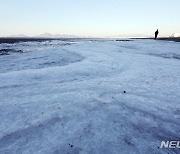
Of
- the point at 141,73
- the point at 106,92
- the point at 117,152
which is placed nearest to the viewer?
the point at 117,152

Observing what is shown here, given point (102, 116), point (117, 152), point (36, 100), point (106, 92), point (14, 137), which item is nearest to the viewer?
point (117, 152)

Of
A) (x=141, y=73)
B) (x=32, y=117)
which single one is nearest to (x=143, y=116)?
(x=32, y=117)

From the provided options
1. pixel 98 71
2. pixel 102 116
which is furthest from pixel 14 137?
pixel 98 71

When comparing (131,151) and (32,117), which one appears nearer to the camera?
(131,151)

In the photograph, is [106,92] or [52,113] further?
[106,92]

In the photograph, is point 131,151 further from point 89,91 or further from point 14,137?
point 89,91

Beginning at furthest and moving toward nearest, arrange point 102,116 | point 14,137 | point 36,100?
point 36,100 < point 102,116 < point 14,137

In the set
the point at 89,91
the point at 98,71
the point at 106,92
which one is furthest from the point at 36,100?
the point at 98,71

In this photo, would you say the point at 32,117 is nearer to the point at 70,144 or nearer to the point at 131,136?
the point at 70,144

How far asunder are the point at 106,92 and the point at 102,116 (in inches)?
50.8

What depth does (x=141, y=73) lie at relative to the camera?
688 cm

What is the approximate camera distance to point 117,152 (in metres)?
2.60

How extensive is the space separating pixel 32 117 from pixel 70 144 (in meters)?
1.13

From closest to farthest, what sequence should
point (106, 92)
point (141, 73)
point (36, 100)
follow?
point (36, 100) < point (106, 92) < point (141, 73)
